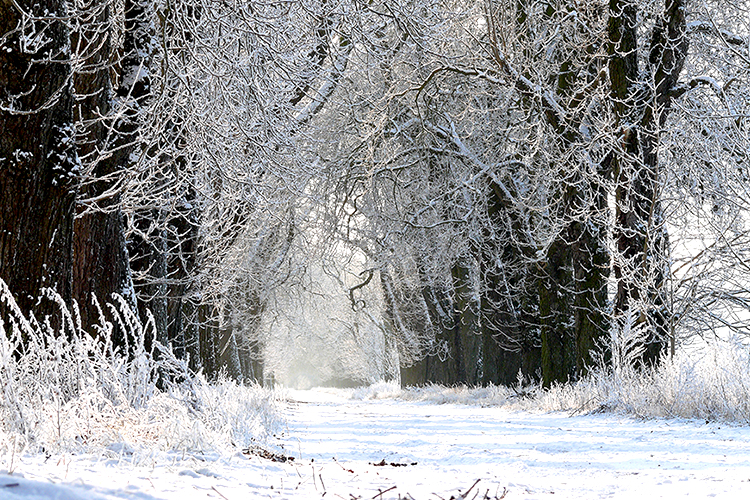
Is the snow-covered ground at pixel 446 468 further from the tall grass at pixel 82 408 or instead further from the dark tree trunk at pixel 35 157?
the dark tree trunk at pixel 35 157

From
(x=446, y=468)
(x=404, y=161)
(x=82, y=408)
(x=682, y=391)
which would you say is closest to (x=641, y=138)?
(x=682, y=391)

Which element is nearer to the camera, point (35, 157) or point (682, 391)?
point (35, 157)

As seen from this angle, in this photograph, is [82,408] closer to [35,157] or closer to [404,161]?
[35,157]

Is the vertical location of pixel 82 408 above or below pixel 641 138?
below

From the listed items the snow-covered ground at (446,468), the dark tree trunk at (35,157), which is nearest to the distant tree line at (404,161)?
the dark tree trunk at (35,157)

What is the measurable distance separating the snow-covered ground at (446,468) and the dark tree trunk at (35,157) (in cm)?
206

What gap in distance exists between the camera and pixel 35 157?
5762 millimetres

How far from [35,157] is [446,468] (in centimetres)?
386

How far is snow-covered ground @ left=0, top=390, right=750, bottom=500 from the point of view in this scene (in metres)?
3.33

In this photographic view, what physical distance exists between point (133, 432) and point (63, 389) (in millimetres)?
835

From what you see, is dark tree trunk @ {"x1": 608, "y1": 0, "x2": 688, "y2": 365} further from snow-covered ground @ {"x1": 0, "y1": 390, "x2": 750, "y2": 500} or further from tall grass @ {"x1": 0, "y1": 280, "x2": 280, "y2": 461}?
tall grass @ {"x1": 0, "y1": 280, "x2": 280, "y2": 461}

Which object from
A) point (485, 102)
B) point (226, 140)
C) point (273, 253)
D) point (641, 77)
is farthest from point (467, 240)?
point (226, 140)

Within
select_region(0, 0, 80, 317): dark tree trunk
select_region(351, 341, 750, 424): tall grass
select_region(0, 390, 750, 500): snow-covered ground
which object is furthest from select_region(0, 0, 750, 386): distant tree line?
select_region(0, 390, 750, 500): snow-covered ground

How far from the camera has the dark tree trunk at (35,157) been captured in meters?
5.62
